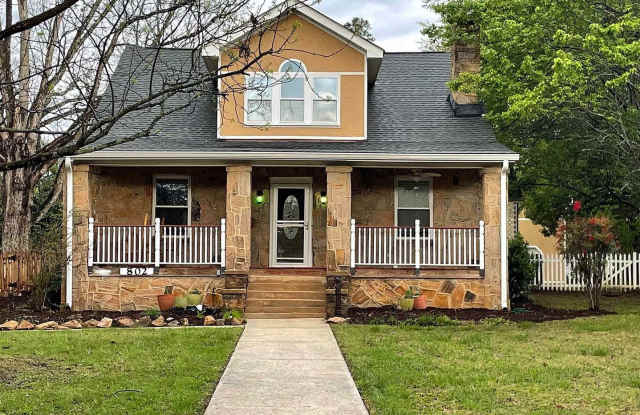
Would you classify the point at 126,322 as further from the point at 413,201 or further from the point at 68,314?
the point at 413,201

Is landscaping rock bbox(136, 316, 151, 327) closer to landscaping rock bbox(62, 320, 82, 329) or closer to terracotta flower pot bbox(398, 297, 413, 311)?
landscaping rock bbox(62, 320, 82, 329)

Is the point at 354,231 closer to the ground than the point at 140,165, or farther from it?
closer to the ground

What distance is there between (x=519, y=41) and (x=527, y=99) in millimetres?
1758

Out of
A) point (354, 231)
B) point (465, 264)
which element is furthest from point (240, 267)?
point (465, 264)

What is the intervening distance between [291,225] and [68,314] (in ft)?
17.1

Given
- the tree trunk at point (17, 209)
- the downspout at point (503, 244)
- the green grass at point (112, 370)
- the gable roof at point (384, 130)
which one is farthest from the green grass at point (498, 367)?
the tree trunk at point (17, 209)

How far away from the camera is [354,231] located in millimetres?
14953

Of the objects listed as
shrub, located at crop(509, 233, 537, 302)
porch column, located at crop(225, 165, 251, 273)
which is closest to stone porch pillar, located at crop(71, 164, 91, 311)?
porch column, located at crop(225, 165, 251, 273)

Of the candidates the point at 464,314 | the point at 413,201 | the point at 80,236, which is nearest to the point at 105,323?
the point at 80,236

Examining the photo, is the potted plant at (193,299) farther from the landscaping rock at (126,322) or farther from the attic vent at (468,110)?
the attic vent at (468,110)

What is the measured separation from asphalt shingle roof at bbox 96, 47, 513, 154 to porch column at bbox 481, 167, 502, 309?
61 cm

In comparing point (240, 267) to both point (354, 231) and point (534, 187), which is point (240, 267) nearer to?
point (354, 231)

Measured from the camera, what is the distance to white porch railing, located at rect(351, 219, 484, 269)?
48.5 ft

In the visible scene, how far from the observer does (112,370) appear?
8.38m
